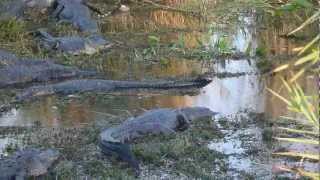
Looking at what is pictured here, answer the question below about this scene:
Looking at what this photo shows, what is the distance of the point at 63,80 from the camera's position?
7.80m

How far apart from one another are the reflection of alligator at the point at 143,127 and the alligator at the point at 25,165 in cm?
48

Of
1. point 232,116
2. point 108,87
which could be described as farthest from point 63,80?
point 232,116

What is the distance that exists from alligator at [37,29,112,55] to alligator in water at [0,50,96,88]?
1.02 metres

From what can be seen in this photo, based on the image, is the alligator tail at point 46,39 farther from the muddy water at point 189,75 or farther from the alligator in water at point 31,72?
the alligator in water at point 31,72

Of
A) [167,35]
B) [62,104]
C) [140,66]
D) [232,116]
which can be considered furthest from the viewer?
[167,35]

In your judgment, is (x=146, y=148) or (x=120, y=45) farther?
(x=120, y=45)

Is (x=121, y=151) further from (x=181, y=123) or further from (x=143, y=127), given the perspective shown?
(x=181, y=123)

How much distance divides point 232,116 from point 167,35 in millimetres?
4509

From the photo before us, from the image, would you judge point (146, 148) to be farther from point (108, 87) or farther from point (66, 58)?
point (66, 58)

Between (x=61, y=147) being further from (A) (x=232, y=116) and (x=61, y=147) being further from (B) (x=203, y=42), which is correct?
(B) (x=203, y=42)

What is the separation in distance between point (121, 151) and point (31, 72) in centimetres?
332

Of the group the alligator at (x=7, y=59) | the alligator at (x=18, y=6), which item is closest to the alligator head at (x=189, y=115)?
the alligator at (x=7, y=59)

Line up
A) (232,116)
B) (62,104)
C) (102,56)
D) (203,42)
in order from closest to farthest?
(232,116) < (62,104) < (102,56) < (203,42)

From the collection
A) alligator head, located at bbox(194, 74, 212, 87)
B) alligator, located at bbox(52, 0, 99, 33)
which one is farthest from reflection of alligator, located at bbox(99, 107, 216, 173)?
alligator, located at bbox(52, 0, 99, 33)
